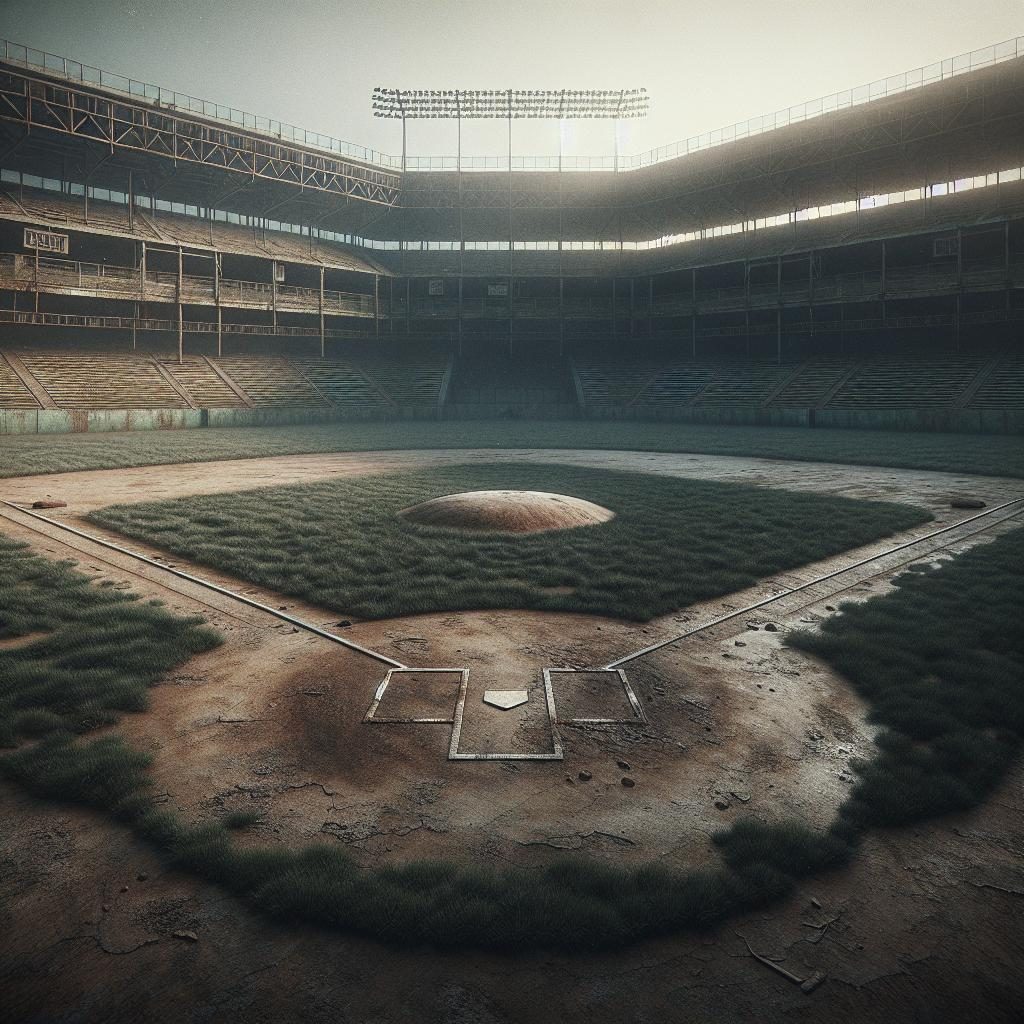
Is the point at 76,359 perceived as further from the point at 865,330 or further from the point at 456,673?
the point at 865,330

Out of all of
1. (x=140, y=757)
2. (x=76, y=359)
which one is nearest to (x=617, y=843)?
(x=140, y=757)

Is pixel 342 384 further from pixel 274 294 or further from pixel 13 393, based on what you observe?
pixel 13 393

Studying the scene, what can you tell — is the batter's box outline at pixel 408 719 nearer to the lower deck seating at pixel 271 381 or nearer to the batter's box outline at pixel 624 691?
the batter's box outline at pixel 624 691

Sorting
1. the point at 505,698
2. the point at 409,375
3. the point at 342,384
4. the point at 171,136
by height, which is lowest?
the point at 505,698

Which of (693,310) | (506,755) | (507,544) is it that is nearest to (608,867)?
(506,755)

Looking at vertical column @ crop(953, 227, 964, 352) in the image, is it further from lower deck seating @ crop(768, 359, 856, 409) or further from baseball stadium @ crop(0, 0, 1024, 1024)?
baseball stadium @ crop(0, 0, 1024, 1024)

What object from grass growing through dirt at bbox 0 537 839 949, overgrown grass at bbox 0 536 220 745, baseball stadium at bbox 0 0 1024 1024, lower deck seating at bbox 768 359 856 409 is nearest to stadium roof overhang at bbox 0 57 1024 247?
lower deck seating at bbox 768 359 856 409

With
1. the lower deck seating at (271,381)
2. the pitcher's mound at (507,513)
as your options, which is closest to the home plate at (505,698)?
the pitcher's mound at (507,513)
